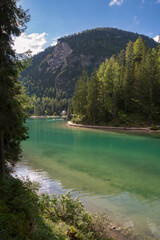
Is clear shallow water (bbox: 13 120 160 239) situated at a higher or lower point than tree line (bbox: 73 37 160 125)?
lower

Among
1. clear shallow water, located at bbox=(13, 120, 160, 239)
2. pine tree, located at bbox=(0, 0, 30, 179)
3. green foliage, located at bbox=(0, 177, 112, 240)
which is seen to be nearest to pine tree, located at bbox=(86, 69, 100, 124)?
clear shallow water, located at bbox=(13, 120, 160, 239)

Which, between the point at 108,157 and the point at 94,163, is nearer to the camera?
the point at 94,163

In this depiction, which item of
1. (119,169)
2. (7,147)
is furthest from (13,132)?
(119,169)

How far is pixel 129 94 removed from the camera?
5091cm

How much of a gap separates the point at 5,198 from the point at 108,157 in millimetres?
14173

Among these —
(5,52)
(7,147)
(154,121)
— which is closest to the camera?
(5,52)

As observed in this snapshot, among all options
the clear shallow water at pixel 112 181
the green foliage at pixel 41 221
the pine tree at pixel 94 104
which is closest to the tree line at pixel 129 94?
the pine tree at pixel 94 104

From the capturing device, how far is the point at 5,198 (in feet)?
17.4

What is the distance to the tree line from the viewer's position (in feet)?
146

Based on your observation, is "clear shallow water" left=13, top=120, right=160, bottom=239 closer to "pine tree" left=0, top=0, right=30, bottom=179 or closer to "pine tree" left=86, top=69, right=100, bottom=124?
"pine tree" left=0, top=0, right=30, bottom=179

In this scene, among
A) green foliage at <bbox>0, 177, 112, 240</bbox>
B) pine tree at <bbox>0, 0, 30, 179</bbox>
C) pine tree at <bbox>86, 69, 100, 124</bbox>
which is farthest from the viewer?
pine tree at <bbox>86, 69, 100, 124</bbox>

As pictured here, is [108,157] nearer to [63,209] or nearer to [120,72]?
[63,209]

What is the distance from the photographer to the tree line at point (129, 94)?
146 feet

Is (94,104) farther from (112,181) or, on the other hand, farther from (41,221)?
(41,221)
